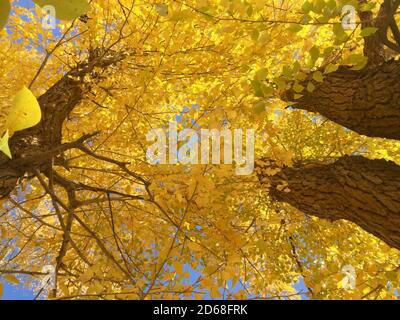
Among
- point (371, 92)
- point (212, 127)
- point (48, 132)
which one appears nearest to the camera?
point (212, 127)

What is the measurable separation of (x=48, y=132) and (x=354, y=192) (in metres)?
2.29

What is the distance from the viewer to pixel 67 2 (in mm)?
→ 314

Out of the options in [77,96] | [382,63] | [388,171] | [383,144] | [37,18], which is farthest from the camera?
[383,144]

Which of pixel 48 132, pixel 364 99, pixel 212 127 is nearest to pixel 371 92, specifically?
pixel 364 99

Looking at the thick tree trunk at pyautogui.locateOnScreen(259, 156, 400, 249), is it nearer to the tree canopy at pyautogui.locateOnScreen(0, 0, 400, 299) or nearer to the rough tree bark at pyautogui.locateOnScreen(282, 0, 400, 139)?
the tree canopy at pyautogui.locateOnScreen(0, 0, 400, 299)

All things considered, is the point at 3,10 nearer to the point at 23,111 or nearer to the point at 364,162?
the point at 23,111

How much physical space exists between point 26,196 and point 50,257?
877 mm

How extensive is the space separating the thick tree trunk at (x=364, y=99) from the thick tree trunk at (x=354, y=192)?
25cm

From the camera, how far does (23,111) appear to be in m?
0.30

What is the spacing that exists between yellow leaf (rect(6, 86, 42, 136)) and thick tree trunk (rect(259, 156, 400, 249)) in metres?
2.17

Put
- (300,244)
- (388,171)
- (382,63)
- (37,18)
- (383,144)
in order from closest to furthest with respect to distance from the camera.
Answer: (388,171) < (382,63) < (37,18) < (383,144) < (300,244)

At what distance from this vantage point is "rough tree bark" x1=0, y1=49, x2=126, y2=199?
2293 millimetres

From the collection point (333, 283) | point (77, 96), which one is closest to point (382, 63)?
point (333, 283)
